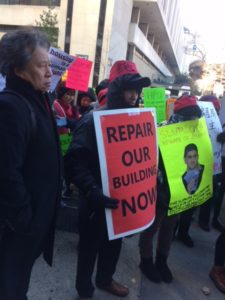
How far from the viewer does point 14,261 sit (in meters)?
1.69

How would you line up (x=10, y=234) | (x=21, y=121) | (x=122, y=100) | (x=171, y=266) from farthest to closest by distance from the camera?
(x=171, y=266)
(x=122, y=100)
(x=10, y=234)
(x=21, y=121)

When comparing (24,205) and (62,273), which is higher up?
(24,205)

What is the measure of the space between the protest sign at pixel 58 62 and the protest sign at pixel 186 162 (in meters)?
1.80

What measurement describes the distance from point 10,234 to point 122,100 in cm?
109

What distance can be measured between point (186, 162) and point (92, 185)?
3.28ft

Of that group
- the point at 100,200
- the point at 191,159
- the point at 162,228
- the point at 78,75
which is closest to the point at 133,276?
the point at 162,228

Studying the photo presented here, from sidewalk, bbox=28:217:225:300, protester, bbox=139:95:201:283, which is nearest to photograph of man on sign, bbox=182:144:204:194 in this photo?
protester, bbox=139:95:201:283

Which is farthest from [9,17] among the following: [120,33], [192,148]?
[192,148]

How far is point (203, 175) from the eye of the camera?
9.44ft

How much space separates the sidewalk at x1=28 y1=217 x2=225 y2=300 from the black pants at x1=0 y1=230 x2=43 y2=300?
2.85 ft

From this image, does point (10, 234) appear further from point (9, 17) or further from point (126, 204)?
point (9, 17)

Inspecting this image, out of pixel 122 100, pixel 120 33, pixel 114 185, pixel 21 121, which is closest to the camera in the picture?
pixel 21 121

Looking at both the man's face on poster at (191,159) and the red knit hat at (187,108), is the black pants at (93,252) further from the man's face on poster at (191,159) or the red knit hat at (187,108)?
the red knit hat at (187,108)

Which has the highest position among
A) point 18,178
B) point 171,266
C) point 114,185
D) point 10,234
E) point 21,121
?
Result: point 21,121
